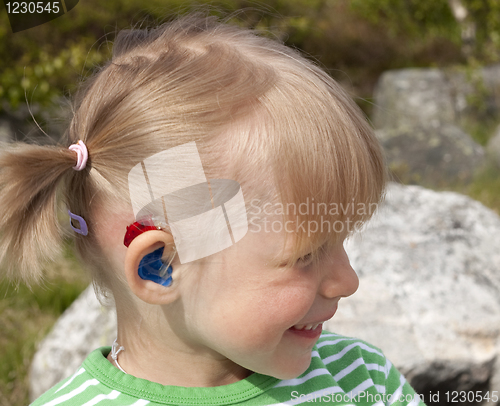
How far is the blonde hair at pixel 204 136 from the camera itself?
1.15m

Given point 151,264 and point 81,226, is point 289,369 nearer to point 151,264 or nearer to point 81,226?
point 151,264

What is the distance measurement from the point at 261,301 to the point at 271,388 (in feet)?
1.00

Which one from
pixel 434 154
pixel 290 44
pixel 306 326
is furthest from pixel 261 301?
pixel 434 154

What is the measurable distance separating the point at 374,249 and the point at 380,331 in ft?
1.35

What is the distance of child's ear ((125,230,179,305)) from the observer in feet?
3.83

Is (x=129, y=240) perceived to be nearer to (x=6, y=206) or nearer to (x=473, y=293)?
(x=6, y=206)

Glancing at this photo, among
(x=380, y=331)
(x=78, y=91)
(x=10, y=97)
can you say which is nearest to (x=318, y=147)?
(x=78, y=91)

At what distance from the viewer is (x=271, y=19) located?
22.0ft

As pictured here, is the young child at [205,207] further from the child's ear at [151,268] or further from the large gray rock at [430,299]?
the large gray rock at [430,299]

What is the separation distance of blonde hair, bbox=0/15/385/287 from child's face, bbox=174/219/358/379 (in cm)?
9

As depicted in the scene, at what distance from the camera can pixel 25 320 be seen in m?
3.07

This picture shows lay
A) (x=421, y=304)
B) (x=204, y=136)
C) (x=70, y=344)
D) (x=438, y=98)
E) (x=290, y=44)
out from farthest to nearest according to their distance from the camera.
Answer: (x=438, y=98) → (x=290, y=44) → (x=70, y=344) → (x=421, y=304) → (x=204, y=136)

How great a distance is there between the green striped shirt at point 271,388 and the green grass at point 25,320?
112cm

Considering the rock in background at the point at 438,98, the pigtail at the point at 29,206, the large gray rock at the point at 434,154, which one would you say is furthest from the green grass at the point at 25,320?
the rock in background at the point at 438,98
